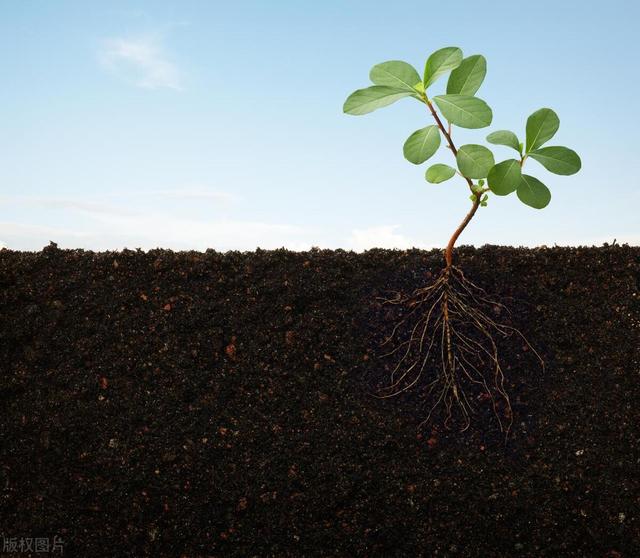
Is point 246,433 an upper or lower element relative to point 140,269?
lower

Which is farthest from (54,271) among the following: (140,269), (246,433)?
(246,433)

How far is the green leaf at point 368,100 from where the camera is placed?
5.52 feet

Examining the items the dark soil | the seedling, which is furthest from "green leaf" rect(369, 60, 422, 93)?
the dark soil

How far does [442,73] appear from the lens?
5.64ft

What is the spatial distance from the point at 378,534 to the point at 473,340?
64 centimetres

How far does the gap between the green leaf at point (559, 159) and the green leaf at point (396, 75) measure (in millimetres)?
393

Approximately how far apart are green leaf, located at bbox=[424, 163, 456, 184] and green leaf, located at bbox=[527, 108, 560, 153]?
0.75 feet

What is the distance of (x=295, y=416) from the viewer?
1865 mm

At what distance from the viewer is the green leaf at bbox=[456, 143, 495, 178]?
170cm

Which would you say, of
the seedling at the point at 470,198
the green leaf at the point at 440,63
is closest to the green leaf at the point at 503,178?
the seedling at the point at 470,198

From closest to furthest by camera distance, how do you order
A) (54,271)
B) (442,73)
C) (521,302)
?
(442,73) < (521,302) < (54,271)

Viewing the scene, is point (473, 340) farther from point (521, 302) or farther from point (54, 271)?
point (54, 271)

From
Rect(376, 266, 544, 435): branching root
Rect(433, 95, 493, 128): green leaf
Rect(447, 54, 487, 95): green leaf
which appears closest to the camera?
Rect(433, 95, 493, 128): green leaf

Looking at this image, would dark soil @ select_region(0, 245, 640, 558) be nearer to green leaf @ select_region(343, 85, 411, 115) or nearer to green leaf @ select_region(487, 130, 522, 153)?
green leaf @ select_region(487, 130, 522, 153)
